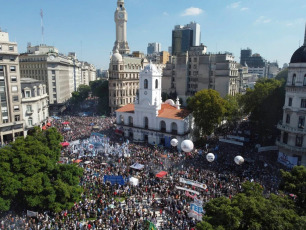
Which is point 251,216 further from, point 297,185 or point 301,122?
point 301,122

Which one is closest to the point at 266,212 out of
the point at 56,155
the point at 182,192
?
the point at 182,192

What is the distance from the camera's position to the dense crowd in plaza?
882 inches

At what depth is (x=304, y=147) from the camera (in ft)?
115

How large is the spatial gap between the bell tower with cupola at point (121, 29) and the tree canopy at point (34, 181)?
90065 mm

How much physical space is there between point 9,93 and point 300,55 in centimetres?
4987

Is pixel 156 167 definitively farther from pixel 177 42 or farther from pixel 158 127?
pixel 177 42

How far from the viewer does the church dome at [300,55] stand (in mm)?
34531

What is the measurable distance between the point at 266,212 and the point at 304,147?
2569 centimetres

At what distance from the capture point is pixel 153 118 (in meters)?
48.0

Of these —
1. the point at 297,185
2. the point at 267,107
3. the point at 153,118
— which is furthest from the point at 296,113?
the point at 153,118

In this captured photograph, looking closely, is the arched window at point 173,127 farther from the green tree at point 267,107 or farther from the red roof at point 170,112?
the green tree at point 267,107

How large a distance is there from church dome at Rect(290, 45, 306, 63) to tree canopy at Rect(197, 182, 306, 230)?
86.2 feet

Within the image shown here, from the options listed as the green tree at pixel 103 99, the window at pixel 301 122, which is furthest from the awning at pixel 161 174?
the green tree at pixel 103 99

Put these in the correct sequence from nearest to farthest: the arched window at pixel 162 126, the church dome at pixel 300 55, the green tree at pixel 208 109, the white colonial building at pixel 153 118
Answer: the church dome at pixel 300 55
the green tree at pixel 208 109
the white colonial building at pixel 153 118
the arched window at pixel 162 126
